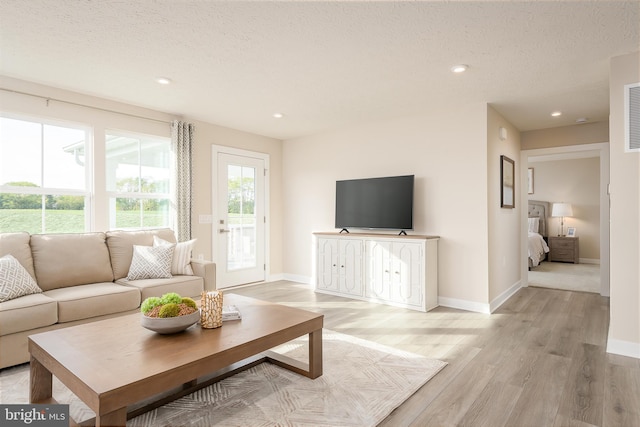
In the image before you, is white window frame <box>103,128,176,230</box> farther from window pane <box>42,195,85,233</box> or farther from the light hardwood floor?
the light hardwood floor

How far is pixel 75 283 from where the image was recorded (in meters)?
3.29

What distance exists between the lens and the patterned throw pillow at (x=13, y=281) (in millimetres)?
2668

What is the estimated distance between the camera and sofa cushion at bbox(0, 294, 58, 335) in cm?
247

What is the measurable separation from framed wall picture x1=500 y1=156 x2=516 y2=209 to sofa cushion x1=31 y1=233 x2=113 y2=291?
465 centimetres

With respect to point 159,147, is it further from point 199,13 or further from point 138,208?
point 199,13

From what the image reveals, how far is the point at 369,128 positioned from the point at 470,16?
9.13ft

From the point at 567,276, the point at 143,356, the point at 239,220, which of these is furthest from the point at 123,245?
Result: the point at 567,276

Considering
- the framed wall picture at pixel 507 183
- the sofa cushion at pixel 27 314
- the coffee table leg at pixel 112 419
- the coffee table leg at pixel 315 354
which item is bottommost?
the coffee table leg at pixel 315 354

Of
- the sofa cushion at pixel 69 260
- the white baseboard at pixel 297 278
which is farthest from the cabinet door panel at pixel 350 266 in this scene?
the sofa cushion at pixel 69 260

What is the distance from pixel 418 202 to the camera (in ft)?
15.1

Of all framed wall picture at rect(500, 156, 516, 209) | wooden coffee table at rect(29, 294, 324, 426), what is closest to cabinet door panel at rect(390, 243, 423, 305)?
framed wall picture at rect(500, 156, 516, 209)

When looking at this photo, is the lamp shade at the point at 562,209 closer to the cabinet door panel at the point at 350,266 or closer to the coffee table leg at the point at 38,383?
the cabinet door panel at the point at 350,266

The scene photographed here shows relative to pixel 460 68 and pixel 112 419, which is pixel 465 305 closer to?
pixel 460 68

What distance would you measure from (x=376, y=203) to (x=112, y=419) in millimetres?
3907
